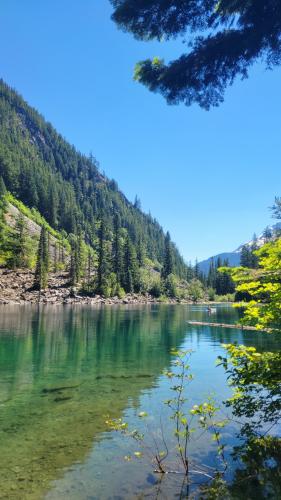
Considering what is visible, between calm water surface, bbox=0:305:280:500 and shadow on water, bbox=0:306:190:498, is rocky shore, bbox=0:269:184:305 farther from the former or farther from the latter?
calm water surface, bbox=0:305:280:500

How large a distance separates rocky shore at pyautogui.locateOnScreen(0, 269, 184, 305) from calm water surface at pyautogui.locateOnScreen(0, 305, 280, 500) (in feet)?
231

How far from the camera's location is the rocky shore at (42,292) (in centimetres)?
10525

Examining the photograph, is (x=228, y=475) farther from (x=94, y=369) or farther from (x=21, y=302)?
(x=21, y=302)

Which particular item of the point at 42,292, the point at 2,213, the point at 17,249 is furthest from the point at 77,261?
the point at 2,213

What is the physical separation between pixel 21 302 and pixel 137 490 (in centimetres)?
9682

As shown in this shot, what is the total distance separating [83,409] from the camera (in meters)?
16.2

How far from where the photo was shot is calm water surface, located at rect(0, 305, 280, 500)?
9531 millimetres

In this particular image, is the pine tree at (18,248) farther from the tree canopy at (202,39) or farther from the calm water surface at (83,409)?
the tree canopy at (202,39)

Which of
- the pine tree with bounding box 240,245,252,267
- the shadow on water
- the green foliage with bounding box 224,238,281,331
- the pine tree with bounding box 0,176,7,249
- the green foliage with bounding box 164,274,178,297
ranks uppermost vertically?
the pine tree with bounding box 0,176,7,249

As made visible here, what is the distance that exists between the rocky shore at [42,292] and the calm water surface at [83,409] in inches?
2777

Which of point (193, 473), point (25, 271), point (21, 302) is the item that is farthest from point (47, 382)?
point (25, 271)

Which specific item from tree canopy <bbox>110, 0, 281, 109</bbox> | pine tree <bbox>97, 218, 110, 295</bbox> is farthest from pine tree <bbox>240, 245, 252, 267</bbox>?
tree canopy <bbox>110, 0, 281, 109</bbox>

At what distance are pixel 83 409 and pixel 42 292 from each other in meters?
101

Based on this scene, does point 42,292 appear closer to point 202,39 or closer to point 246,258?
point 246,258
